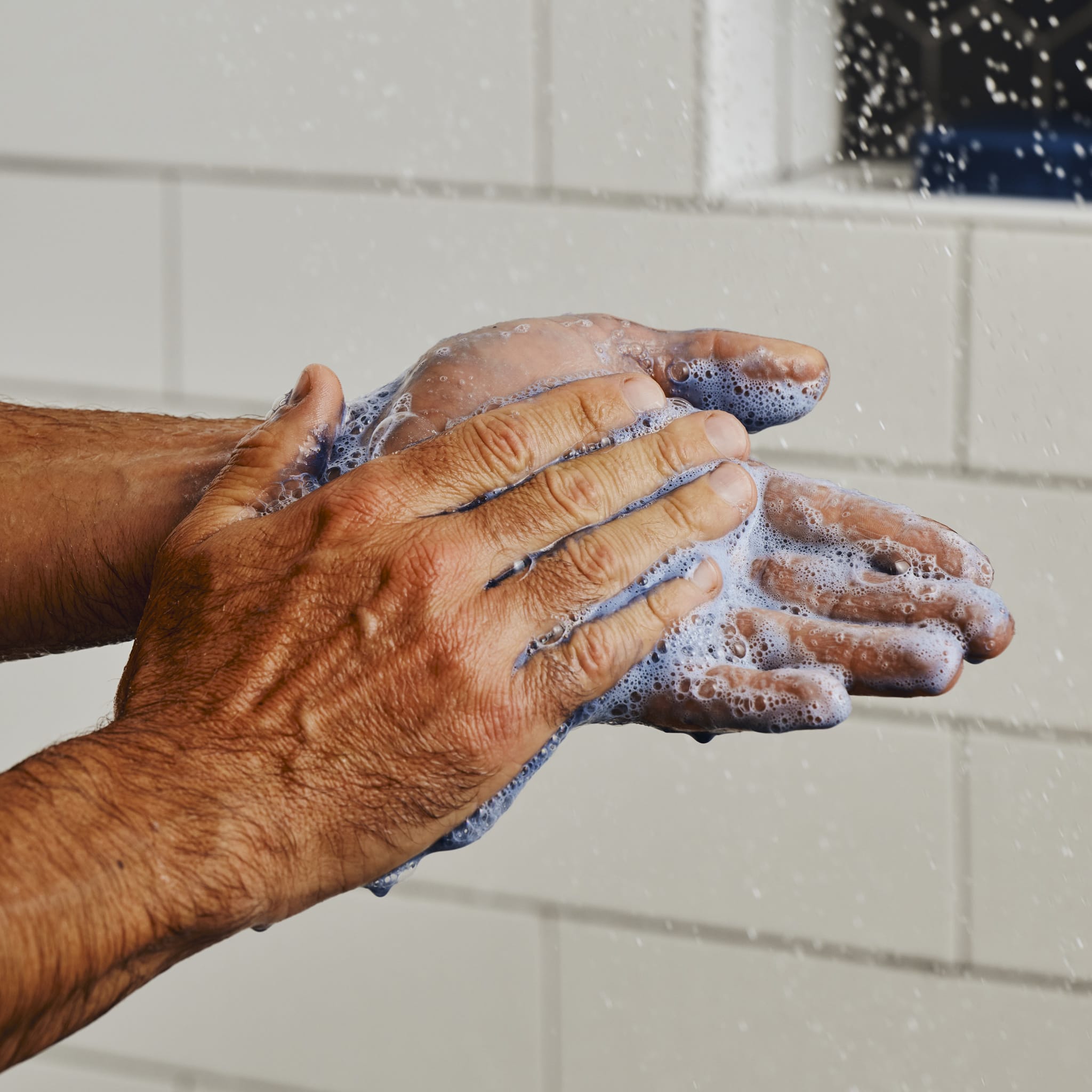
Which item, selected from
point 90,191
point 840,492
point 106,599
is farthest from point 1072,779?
point 90,191

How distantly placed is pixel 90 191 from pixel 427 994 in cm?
80

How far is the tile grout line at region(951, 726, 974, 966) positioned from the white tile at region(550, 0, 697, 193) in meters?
0.48

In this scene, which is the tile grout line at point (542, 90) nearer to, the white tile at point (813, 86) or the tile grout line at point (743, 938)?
the white tile at point (813, 86)

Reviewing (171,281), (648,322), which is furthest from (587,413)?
(171,281)

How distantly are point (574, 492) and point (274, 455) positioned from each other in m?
0.17

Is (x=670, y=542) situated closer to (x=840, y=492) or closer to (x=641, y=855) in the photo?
(x=840, y=492)

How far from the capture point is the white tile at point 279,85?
98 cm

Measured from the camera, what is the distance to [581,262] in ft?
3.25

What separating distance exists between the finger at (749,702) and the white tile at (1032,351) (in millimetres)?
437

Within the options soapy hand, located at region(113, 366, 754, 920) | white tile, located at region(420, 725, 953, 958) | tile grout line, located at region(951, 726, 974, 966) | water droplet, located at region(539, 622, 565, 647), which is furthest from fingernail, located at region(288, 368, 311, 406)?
tile grout line, located at region(951, 726, 974, 966)

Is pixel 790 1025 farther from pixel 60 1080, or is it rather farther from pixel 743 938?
pixel 60 1080

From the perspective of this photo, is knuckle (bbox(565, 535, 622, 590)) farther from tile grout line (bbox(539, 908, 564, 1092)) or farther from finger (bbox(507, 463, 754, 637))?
tile grout line (bbox(539, 908, 564, 1092))

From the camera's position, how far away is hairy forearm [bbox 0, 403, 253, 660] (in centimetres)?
72

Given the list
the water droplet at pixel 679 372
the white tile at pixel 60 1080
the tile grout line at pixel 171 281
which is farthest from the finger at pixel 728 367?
the white tile at pixel 60 1080
